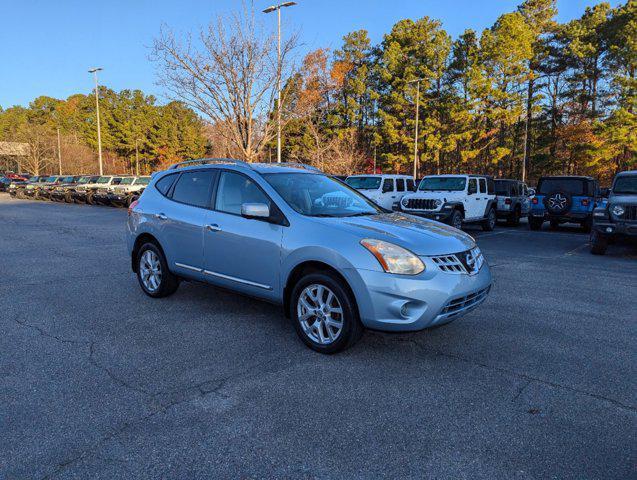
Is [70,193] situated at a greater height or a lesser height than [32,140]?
lesser

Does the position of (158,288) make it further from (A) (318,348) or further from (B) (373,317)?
(B) (373,317)

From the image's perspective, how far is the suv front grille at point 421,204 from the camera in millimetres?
14003

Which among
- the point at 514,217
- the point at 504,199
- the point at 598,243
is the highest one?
the point at 504,199

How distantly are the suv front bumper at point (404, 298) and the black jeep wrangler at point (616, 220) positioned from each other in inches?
323

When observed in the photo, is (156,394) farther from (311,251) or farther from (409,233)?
(409,233)

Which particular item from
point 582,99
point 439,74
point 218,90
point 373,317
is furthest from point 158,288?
point 582,99

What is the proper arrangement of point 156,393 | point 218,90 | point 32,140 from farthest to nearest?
point 32,140
point 218,90
point 156,393

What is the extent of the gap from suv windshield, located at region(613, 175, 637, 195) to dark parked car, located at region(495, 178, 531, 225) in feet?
20.8

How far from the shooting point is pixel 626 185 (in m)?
11.0

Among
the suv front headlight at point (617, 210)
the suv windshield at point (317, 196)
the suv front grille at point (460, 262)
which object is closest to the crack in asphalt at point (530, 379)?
the suv front grille at point (460, 262)

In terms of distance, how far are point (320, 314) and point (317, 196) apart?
1.38 m

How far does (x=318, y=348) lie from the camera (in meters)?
4.04

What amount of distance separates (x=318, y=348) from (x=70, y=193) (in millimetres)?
30268

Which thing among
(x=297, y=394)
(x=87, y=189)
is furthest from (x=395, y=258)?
(x=87, y=189)
